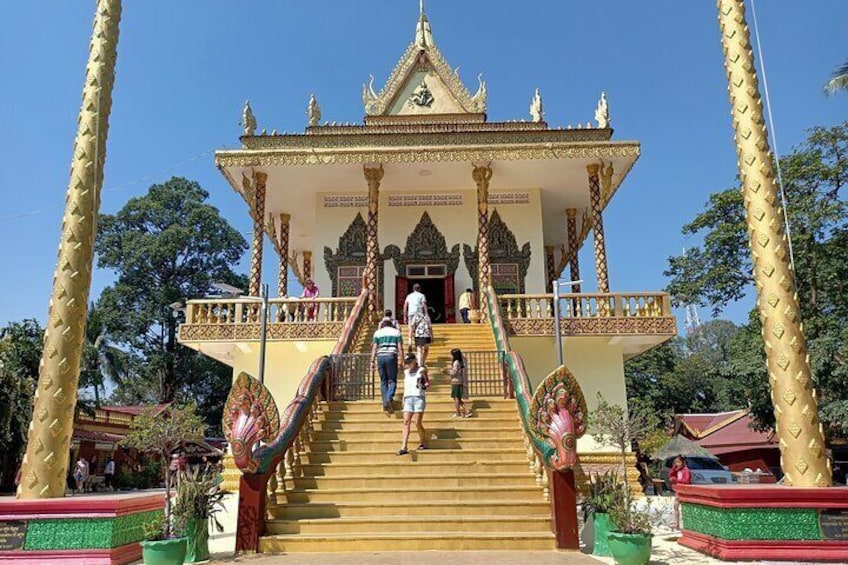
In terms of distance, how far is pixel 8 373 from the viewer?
1819 centimetres

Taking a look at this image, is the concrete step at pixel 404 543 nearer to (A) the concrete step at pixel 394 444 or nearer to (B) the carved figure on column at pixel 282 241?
(A) the concrete step at pixel 394 444

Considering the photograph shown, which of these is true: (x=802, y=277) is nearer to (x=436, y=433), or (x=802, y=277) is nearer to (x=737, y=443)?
(x=737, y=443)

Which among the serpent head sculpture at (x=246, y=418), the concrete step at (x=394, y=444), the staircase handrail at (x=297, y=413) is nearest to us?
the serpent head sculpture at (x=246, y=418)

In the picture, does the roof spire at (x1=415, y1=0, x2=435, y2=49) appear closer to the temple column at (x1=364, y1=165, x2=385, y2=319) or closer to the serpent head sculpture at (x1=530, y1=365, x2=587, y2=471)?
the temple column at (x1=364, y1=165, x2=385, y2=319)

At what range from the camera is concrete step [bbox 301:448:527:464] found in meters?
7.77

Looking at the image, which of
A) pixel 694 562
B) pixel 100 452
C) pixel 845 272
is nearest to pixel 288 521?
pixel 694 562

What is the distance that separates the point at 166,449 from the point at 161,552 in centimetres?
318

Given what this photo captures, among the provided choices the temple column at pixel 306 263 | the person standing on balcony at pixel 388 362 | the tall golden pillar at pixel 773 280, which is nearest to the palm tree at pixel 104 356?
the temple column at pixel 306 263

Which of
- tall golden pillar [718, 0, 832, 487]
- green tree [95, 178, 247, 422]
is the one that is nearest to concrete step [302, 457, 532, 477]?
tall golden pillar [718, 0, 832, 487]

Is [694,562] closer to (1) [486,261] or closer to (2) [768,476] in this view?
(1) [486,261]

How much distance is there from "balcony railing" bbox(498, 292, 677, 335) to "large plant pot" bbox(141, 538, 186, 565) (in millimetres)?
8922

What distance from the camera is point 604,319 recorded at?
1339 cm

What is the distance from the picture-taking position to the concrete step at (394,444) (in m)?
8.08

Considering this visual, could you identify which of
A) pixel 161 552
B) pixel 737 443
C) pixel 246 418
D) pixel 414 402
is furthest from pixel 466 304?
pixel 737 443
